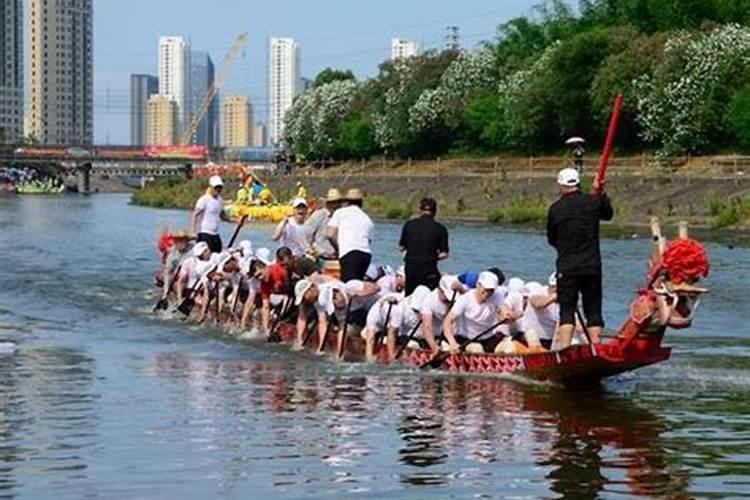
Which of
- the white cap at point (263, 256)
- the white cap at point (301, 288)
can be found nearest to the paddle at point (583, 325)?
the white cap at point (301, 288)

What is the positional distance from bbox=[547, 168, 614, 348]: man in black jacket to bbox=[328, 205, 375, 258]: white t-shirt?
4954mm

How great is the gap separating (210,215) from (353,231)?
555 cm

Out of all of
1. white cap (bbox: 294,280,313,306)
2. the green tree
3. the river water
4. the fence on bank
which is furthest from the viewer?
the green tree

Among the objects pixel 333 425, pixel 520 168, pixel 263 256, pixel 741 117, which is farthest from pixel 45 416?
pixel 520 168

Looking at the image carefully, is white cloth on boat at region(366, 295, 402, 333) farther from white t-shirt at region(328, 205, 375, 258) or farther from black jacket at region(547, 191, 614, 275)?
black jacket at region(547, 191, 614, 275)

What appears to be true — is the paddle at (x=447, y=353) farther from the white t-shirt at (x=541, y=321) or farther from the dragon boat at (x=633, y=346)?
the white t-shirt at (x=541, y=321)

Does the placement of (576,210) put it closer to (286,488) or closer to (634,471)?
(634,471)

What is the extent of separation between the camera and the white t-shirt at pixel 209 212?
2506 centimetres

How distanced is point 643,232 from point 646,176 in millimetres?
13435

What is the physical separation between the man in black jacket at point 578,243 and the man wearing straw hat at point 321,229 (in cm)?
622

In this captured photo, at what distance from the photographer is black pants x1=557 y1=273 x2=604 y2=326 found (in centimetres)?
1530

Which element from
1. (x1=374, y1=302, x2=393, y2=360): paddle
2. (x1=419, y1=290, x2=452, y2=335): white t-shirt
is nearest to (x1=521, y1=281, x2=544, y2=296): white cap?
(x1=419, y1=290, x2=452, y2=335): white t-shirt

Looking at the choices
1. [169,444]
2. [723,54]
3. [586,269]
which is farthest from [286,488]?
[723,54]

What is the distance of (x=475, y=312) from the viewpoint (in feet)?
55.8
